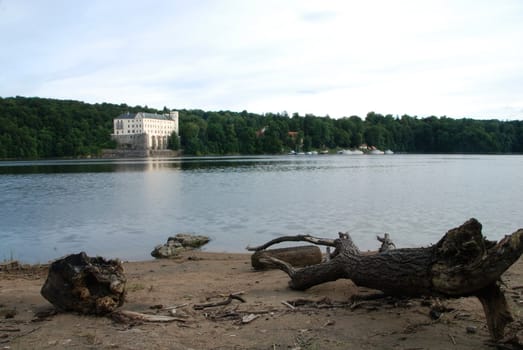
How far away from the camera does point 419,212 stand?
77.7ft

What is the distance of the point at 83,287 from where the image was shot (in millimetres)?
6809

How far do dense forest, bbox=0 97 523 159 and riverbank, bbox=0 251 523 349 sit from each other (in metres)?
148

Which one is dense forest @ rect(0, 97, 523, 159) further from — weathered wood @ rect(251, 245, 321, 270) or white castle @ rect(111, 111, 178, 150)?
weathered wood @ rect(251, 245, 321, 270)

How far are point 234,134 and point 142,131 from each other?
113 ft

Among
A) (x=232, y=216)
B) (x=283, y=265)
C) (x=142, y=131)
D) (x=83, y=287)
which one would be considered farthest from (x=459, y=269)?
(x=142, y=131)

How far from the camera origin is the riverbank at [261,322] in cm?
555

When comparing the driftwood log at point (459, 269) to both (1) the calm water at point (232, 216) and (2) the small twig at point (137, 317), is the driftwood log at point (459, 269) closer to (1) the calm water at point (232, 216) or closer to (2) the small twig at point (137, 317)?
(2) the small twig at point (137, 317)

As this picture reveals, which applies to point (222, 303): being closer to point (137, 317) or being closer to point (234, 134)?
point (137, 317)

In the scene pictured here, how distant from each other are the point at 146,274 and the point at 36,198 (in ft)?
81.9

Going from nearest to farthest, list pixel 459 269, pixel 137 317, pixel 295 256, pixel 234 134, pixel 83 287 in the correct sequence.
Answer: pixel 459 269
pixel 137 317
pixel 83 287
pixel 295 256
pixel 234 134

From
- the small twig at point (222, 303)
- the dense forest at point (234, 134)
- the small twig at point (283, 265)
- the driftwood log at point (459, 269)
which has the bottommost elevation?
the small twig at point (222, 303)

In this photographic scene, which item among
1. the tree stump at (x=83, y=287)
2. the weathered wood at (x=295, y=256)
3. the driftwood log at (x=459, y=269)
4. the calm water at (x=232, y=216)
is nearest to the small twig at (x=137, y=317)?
the tree stump at (x=83, y=287)

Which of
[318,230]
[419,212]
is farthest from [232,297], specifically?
[419,212]

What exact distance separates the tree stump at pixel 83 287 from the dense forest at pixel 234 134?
147820 mm
